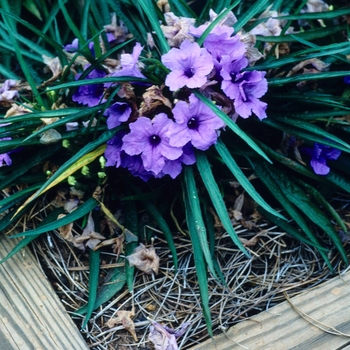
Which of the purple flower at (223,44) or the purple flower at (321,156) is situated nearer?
the purple flower at (223,44)

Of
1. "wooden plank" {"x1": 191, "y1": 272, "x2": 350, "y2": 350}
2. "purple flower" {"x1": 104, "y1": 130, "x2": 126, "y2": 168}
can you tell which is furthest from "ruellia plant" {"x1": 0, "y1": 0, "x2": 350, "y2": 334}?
"wooden plank" {"x1": 191, "y1": 272, "x2": 350, "y2": 350}

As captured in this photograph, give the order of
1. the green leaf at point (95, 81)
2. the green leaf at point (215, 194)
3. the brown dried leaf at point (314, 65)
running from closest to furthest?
1. the green leaf at point (215, 194)
2. the green leaf at point (95, 81)
3. the brown dried leaf at point (314, 65)

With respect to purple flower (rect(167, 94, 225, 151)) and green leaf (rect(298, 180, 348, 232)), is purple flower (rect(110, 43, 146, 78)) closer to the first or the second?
purple flower (rect(167, 94, 225, 151))

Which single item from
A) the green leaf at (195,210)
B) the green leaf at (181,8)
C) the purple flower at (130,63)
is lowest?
the green leaf at (195,210)

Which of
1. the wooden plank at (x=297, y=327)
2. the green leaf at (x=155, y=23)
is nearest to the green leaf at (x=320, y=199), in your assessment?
the wooden plank at (x=297, y=327)

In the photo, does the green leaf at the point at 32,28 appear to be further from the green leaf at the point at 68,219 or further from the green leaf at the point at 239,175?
the green leaf at the point at 239,175

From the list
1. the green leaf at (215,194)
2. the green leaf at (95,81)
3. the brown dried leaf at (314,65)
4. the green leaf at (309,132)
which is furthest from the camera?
the brown dried leaf at (314,65)

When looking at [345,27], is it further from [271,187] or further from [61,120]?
[61,120]
